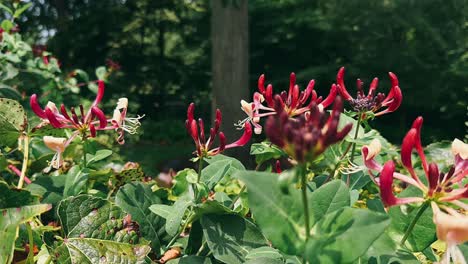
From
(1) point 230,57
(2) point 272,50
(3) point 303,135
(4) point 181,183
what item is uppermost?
(3) point 303,135

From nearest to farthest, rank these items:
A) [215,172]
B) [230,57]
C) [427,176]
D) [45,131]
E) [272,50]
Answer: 1. [427,176]
2. [215,172]
3. [45,131]
4. [230,57]
5. [272,50]

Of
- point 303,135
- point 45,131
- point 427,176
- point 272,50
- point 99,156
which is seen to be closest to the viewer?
point 303,135

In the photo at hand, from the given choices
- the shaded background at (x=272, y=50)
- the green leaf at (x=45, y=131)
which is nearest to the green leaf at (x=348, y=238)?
the green leaf at (x=45, y=131)

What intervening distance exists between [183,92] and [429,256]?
Answer: 11.8m

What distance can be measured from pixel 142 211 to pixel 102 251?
165 mm

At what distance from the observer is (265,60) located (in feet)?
35.7

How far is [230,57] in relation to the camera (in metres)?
6.48

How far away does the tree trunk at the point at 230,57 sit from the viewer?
6.39 metres

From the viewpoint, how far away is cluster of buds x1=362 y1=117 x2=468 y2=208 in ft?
1.73

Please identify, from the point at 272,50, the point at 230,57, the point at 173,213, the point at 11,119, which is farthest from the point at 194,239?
the point at 272,50

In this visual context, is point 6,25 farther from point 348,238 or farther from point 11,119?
point 348,238

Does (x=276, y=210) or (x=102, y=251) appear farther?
(x=102, y=251)

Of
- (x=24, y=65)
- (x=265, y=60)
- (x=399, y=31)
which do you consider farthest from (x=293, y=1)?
(x=24, y=65)

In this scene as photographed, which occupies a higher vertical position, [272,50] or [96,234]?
[96,234]
